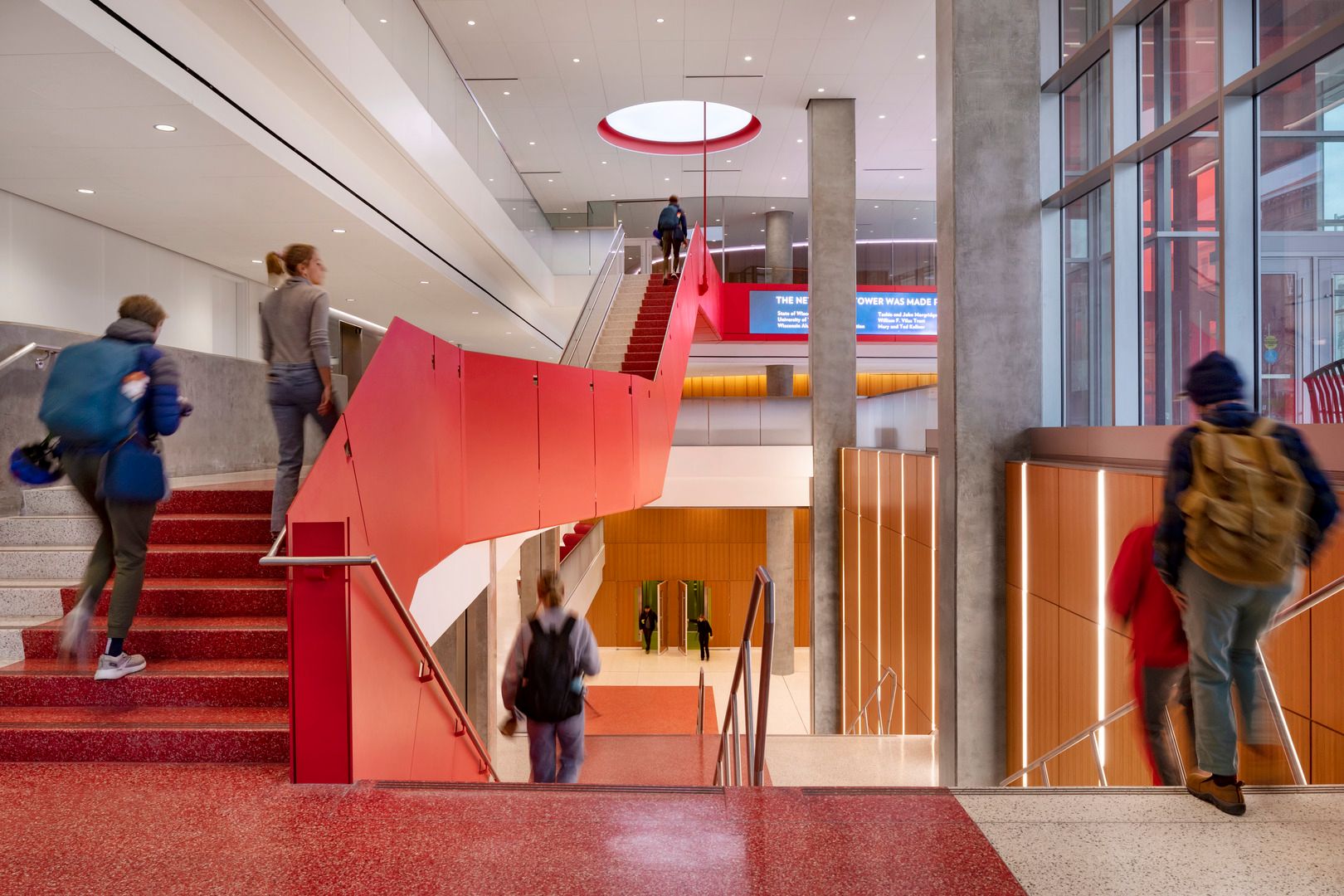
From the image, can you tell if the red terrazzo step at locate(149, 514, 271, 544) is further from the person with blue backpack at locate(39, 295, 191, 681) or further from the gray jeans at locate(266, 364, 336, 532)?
the person with blue backpack at locate(39, 295, 191, 681)

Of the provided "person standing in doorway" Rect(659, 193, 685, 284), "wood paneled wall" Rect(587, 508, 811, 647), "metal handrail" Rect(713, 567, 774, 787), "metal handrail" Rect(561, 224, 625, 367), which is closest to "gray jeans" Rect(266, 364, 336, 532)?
"metal handrail" Rect(713, 567, 774, 787)

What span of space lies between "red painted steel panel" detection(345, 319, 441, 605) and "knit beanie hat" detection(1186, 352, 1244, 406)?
3443 millimetres

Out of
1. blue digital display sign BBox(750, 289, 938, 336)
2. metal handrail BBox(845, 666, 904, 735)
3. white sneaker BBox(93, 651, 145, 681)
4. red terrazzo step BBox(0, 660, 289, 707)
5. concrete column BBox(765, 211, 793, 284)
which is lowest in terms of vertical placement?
metal handrail BBox(845, 666, 904, 735)

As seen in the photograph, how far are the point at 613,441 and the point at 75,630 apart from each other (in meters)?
5.06

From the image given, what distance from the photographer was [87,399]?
3.32m

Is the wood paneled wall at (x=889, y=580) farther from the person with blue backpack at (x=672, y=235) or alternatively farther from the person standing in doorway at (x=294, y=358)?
the person standing in doorway at (x=294, y=358)

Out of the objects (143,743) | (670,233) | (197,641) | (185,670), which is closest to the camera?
(143,743)

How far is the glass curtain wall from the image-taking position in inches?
163

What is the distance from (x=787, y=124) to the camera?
602 inches

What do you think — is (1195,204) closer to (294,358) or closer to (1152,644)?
(1152,644)

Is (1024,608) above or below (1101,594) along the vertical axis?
below

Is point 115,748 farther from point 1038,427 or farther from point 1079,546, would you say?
Result: point 1038,427

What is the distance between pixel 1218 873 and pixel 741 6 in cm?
1107

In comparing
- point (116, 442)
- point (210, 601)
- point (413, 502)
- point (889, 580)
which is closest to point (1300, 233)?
point (413, 502)
